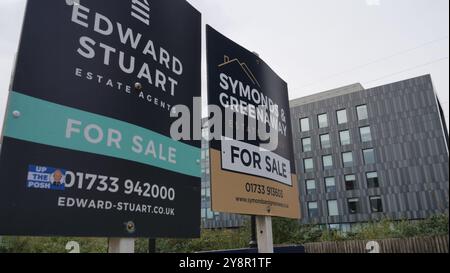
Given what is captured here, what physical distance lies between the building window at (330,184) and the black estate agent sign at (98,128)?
4316cm

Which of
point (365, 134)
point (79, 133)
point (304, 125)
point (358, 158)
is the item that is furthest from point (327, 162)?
point (79, 133)

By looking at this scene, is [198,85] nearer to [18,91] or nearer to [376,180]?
[18,91]

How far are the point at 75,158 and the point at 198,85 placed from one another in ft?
4.80

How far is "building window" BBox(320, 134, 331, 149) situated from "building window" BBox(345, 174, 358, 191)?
178 inches

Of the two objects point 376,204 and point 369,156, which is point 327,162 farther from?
point 376,204

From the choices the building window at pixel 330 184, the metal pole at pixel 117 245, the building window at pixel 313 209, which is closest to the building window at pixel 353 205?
the building window at pixel 330 184

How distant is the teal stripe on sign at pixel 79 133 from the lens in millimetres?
1969

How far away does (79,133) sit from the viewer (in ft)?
7.29

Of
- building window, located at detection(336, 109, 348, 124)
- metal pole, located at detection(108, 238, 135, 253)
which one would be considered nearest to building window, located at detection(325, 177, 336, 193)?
building window, located at detection(336, 109, 348, 124)

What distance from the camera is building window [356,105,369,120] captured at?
42.2 m

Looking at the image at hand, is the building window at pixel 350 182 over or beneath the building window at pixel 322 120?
beneath

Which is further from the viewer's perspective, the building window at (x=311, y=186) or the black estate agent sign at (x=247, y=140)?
the building window at (x=311, y=186)

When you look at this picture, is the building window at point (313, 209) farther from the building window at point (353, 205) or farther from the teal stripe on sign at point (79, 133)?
the teal stripe on sign at point (79, 133)
